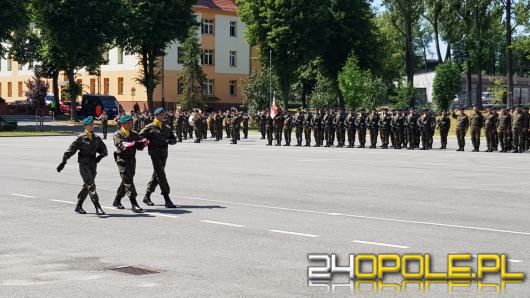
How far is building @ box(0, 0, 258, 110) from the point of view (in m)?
89.1

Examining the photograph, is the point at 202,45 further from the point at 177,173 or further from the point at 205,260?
the point at 205,260

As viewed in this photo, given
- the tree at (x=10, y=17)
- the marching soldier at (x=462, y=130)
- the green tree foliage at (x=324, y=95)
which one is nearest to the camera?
the marching soldier at (x=462, y=130)

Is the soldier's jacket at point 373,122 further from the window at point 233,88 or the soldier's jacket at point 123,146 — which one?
the window at point 233,88

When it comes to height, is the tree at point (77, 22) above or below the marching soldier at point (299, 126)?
above

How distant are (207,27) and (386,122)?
5564 cm

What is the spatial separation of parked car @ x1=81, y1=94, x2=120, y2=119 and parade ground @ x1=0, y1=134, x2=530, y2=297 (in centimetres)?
4920

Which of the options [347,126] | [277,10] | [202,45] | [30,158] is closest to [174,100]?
[202,45]

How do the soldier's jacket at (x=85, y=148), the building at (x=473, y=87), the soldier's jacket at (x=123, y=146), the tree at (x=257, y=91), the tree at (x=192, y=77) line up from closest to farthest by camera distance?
the soldier's jacket at (x=85, y=148), the soldier's jacket at (x=123, y=146), the tree at (x=257, y=91), the tree at (x=192, y=77), the building at (x=473, y=87)

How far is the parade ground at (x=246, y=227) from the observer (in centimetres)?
941

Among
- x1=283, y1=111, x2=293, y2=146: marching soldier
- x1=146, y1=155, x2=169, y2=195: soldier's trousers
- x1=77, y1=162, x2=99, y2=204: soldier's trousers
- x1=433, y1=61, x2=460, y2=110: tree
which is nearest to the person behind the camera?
x1=77, y1=162, x2=99, y2=204: soldier's trousers

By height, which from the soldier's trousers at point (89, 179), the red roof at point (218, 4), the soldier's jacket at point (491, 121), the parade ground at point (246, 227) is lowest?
the parade ground at point (246, 227)

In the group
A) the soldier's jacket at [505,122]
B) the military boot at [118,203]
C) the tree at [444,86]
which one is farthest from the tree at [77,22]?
the military boot at [118,203]

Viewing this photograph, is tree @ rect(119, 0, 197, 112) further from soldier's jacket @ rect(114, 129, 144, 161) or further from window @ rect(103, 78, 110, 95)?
soldier's jacket @ rect(114, 129, 144, 161)

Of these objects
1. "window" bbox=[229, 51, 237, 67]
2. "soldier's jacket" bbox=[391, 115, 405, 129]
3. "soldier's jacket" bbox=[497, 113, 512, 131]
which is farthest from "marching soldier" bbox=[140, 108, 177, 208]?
"window" bbox=[229, 51, 237, 67]
